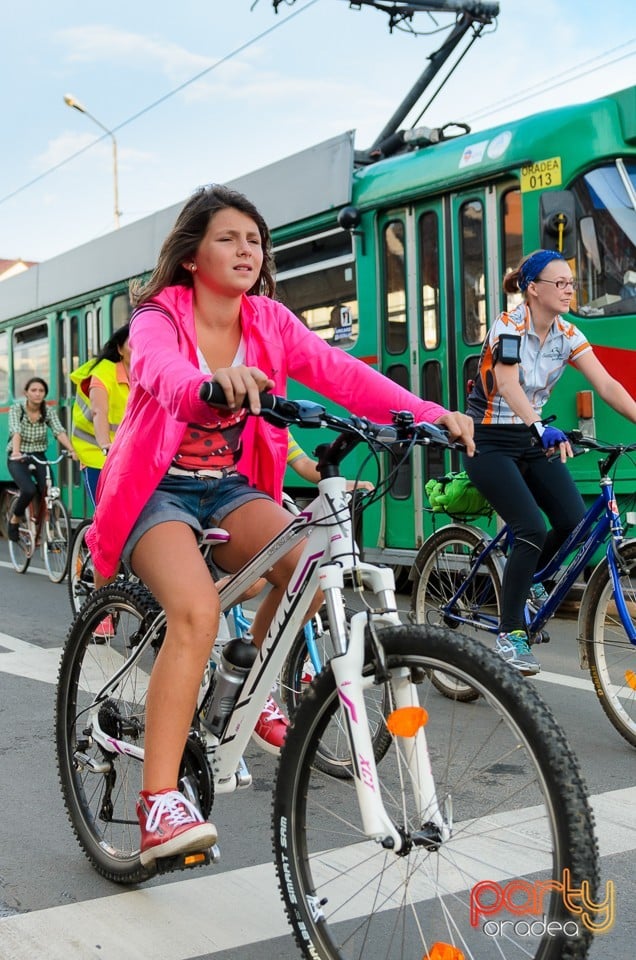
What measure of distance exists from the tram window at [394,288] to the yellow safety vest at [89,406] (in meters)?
2.34

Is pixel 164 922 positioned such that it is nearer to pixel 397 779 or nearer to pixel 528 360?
pixel 397 779

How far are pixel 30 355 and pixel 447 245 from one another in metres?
7.74

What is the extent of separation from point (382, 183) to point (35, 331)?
22.5ft

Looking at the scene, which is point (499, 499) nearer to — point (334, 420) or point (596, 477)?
point (596, 477)

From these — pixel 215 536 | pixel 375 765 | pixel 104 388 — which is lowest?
pixel 375 765

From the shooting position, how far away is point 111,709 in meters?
3.36

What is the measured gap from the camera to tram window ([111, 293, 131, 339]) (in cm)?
1213

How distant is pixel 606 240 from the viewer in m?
7.37

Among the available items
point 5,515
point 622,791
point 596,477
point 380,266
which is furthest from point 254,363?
point 5,515

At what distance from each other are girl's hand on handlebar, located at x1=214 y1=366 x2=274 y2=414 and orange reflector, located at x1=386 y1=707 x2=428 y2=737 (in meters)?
0.68

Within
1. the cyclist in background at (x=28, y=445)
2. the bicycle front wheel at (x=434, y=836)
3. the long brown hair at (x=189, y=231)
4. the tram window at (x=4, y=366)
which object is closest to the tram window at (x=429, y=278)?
the cyclist in background at (x=28, y=445)

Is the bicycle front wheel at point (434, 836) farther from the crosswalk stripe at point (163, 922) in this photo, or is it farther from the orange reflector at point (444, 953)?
the crosswalk stripe at point (163, 922)

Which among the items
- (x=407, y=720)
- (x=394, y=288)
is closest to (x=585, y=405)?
(x=394, y=288)

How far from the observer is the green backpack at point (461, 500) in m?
5.75
